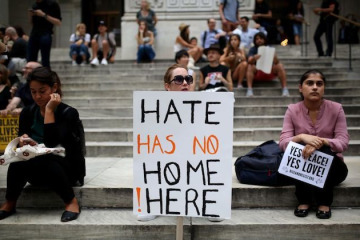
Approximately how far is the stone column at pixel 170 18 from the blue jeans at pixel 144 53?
4.07 ft

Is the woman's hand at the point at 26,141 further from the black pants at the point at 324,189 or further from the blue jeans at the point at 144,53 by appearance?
the blue jeans at the point at 144,53

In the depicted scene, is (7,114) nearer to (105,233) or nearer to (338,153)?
(105,233)

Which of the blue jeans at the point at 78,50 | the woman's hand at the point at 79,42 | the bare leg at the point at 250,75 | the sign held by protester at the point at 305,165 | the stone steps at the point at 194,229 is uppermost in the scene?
the woman's hand at the point at 79,42

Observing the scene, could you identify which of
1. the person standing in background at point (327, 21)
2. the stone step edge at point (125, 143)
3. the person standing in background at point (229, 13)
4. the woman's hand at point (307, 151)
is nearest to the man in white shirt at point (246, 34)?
the person standing in background at point (229, 13)

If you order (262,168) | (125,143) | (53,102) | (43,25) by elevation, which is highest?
(43,25)

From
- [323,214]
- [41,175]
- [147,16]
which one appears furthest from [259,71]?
[41,175]

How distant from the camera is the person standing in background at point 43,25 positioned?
309 inches

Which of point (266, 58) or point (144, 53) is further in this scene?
point (144, 53)

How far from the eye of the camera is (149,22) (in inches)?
457

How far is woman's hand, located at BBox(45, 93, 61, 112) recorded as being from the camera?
3768 millimetres

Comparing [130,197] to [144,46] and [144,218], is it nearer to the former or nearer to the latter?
[144,218]

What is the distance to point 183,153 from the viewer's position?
10.1 feet

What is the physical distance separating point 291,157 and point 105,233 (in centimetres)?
175

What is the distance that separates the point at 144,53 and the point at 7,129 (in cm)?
607
